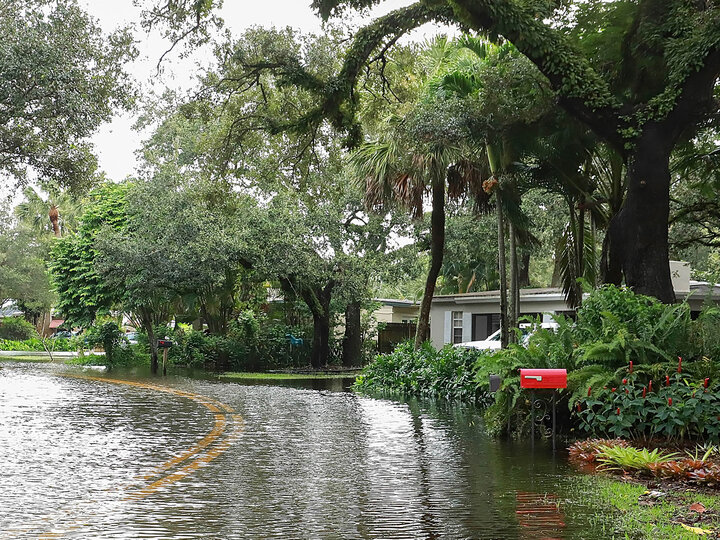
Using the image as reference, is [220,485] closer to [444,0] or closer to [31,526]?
[31,526]

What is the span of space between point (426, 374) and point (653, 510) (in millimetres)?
15313

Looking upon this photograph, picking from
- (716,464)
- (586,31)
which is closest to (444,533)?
(716,464)

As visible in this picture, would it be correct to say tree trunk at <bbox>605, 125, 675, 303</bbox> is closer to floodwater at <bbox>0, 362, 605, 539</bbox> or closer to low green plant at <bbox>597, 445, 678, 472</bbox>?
floodwater at <bbox>0, 362, 605, 539</bbox>

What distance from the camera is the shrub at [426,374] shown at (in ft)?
68.4

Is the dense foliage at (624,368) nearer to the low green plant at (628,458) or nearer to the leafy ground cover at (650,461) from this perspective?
the leafy ground cover at (650,461)

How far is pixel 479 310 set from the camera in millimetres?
32781

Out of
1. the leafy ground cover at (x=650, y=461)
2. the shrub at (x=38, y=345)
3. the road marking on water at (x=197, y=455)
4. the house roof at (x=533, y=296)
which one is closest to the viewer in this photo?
the road marking on water at (x=197, y=455)

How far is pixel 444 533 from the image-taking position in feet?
21.6

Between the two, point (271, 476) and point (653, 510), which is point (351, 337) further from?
point (653, 510)

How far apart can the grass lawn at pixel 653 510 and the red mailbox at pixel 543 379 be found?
2.66 metres

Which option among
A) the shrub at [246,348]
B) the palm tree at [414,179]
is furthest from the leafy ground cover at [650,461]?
the shrub at [246,348]

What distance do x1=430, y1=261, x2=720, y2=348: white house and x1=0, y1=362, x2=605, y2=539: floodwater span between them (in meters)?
12.6

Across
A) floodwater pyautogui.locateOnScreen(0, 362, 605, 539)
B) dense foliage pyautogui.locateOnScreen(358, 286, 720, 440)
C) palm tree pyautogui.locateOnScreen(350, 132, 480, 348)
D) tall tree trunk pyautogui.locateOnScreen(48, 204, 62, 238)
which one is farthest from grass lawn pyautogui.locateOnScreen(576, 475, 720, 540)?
tall tree trunk pyautogui.locateOnScreen(48, 204, 62, 238)

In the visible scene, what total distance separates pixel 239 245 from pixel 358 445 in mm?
18470
